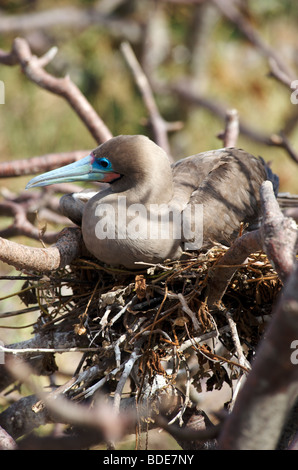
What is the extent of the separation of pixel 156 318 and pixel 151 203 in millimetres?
713

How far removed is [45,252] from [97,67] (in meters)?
9.89

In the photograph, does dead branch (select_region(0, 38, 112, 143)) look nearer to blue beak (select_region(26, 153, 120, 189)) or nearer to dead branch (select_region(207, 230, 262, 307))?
blue beak (select_region(26, 153, 120, 189))

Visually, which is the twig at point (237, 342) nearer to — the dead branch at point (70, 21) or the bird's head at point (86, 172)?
the bird's head at point (86, 172)

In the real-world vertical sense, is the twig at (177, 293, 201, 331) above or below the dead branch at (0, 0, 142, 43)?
below

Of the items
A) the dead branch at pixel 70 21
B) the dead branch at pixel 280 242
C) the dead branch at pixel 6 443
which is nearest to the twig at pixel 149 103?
the dead branch at pixel 6 443

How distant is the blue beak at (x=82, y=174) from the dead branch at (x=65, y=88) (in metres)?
1.35

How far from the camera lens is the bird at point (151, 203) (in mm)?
3158

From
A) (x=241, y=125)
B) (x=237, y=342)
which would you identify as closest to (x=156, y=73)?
(x=241, y=125)

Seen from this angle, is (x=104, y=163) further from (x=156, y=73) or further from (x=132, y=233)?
(x=156, y=73)

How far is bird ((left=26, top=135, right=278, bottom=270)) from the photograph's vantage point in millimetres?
3158

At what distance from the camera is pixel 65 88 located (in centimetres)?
477

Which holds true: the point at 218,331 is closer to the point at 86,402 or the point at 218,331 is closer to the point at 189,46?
the point at 86,402

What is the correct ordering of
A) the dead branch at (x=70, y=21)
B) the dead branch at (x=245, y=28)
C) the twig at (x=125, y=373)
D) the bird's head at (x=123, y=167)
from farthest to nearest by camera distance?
1. the dead branch at (x=70, y=21)
2. the dead branch at (x=245, y=28)
3. the bird's head at (x=123, y=167)
4. the twig at (x=125, y=373)

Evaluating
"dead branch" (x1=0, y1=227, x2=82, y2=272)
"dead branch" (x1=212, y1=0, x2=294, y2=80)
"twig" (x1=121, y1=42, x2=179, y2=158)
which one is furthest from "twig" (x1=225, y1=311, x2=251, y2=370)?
"dead branch" (x1=212, y1=0, x2=294, y2=80)
